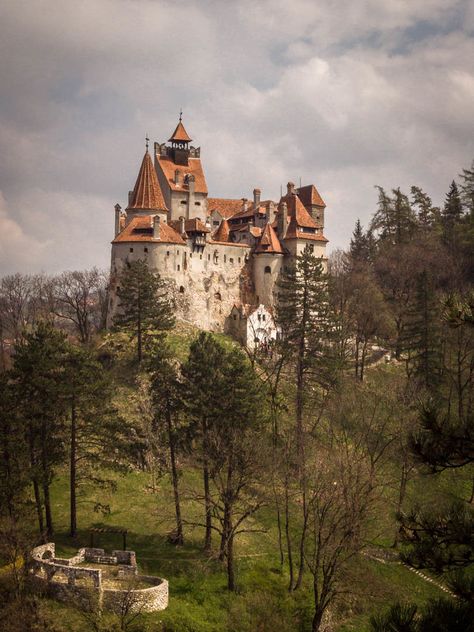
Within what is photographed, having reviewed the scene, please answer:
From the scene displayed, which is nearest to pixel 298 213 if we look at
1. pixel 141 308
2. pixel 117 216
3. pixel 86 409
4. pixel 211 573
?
pixel 117 216

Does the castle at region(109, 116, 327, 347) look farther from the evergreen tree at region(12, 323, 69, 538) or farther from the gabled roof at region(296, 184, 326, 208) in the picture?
the evergreen tree at region(12, 323, 69, 538)

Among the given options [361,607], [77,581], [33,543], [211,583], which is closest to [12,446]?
[33,543]

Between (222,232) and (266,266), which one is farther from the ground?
(222,232)

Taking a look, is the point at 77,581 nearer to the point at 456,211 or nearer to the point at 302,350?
the point at 302,350

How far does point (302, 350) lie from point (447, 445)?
109 feet

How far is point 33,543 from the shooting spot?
26859mm

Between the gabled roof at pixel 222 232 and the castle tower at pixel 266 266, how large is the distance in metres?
3.92

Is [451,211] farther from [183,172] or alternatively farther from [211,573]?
[211,573]

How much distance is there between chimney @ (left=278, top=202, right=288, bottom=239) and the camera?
2522 inches

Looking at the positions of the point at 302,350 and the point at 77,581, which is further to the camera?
the point at 302,350

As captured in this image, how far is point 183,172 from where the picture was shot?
65562mm

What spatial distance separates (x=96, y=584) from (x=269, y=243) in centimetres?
4219

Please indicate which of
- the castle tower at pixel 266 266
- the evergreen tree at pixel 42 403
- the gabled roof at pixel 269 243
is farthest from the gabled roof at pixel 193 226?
the evergreen tree at pixel 42 403

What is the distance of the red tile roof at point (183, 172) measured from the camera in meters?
63.9
